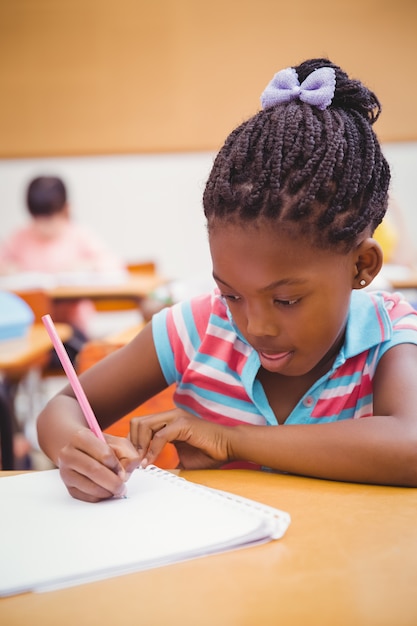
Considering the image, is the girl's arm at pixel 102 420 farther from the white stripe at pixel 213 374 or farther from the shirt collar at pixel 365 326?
the shirt collar at pixel 365 326

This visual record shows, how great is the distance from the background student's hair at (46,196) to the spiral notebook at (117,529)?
Answer: 3.90 metres

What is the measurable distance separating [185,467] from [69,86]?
5.07 metres

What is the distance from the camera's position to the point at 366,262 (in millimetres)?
886

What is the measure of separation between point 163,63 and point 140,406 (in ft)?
15.5

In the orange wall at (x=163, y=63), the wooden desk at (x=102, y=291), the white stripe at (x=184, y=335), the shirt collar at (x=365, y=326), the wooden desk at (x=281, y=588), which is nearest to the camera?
the wooden desk at (x=281, y=588)

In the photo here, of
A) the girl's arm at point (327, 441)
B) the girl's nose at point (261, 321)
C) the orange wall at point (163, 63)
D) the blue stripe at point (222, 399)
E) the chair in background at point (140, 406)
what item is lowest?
the chair in background at point (140, 406)

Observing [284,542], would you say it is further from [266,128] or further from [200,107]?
[200,107]

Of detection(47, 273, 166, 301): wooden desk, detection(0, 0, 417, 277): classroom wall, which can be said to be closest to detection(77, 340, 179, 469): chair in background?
detection(47, 273, 166, 301): wooden desk

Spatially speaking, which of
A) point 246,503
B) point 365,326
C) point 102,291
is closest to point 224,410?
point 365,326

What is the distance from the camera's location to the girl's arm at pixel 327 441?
79 centimetres

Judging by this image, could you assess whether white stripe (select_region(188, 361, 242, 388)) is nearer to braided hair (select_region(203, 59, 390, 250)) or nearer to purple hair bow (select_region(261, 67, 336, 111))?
braided hair (select_region(203, 59, 390, 250))

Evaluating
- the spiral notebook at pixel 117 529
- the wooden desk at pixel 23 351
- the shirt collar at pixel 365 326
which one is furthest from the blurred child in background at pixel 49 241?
the spiral notebook at pixel 117 529

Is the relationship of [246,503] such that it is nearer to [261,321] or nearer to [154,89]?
[261,321]

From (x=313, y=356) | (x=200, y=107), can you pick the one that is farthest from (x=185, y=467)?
(x=200, y=107)
